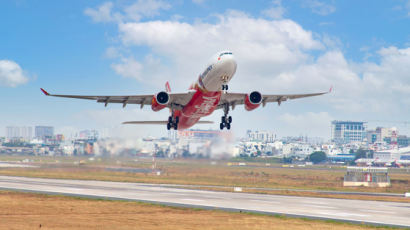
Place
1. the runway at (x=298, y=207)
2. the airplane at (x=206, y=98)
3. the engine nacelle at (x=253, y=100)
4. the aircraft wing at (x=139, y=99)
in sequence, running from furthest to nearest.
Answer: the aircraft wing at (x=139, y=99) < the engine nacelle at (x=253, y=100) < the airplane at (x=206, y=98) < the runway at (x=298, y=207)

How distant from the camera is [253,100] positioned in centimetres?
4506

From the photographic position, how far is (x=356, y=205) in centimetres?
4322

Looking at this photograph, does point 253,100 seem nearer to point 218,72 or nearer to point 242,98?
point 242,98

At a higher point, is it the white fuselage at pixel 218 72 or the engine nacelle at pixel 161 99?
the white fuselage at pixel 218 72

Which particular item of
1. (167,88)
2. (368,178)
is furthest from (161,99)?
(368,178)

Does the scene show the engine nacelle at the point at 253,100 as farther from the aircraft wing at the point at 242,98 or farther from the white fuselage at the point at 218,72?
the white fuselage at the point at 218,72

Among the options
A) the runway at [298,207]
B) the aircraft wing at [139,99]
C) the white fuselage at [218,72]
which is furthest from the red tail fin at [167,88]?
the white fuselage at [218,72]

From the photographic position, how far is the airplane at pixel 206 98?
38000mm

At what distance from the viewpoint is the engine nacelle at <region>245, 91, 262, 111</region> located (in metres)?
44.8

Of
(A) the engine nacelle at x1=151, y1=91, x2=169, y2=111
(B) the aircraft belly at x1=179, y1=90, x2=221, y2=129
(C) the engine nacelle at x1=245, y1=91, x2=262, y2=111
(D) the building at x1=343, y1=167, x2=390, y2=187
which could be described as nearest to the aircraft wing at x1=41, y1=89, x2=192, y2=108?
(B) the aircraft belly at x1=179, y1=90, x2=221, y2=129

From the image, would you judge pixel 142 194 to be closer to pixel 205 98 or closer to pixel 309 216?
pixel 205 98

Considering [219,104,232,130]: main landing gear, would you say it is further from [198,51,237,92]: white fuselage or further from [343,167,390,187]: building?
[343,167,390,187]: building

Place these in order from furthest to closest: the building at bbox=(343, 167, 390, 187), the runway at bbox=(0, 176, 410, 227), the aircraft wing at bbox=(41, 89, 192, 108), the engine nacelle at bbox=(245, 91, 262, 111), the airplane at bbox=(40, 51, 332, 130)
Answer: the building at bbox=(343, 167, 390, 187), the aircraft wing at bbox=(41, 89, 192, 108), the engine nacelle at bbox=(245, 91, 262, 111), the airplane at bbox=(40, 51, 332, 130), the runway at bbox=(0, 176, 410, 227)

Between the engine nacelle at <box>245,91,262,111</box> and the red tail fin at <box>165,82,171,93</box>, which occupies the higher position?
the red tail fin at <box>165,82,171,93</box>
